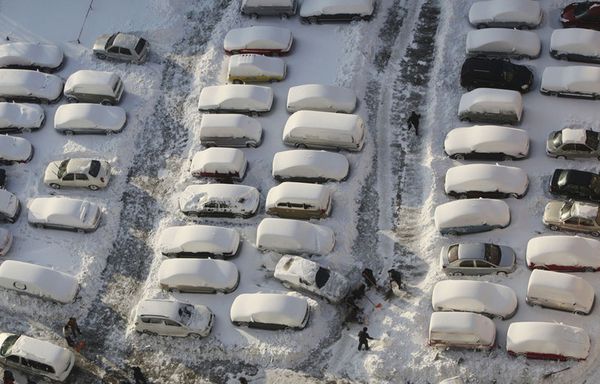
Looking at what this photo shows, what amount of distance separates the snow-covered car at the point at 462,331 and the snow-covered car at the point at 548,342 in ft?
2.66

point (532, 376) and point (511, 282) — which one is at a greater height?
point (511, 282)

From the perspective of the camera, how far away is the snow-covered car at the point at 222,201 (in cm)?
3697

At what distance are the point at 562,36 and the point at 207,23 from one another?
17712mm

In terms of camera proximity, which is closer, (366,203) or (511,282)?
(511,282)

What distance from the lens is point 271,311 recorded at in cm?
3334

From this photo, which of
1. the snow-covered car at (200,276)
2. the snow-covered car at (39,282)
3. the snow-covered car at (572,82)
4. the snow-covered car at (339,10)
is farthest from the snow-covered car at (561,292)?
the snow-covered car at (39,282)

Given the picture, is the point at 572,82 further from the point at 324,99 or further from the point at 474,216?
the point at 324,99

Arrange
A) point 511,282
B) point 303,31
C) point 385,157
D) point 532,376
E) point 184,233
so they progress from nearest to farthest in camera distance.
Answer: point 532,376 < point 511,282 < point 184,233 < point 385,157 < point 303,31

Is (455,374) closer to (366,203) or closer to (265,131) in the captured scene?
(366,203)

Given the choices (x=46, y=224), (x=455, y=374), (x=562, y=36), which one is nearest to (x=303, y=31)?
(x=562, y=36)

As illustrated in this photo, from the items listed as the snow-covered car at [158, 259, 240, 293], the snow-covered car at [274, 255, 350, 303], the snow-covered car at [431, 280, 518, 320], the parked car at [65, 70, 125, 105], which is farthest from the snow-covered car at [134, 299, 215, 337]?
the parked car at [65, 70, 125, 105]

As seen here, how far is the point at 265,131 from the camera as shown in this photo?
4012cm

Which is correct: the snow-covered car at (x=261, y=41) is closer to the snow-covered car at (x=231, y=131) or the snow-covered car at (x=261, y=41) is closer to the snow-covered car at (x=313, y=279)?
the snow-covered car at (x=231, y=131)

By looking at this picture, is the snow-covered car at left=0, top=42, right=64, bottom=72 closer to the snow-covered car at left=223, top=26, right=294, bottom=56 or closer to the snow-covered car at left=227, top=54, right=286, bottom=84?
the snow-covered car at left=223, top=26, right=294, bottom=56
